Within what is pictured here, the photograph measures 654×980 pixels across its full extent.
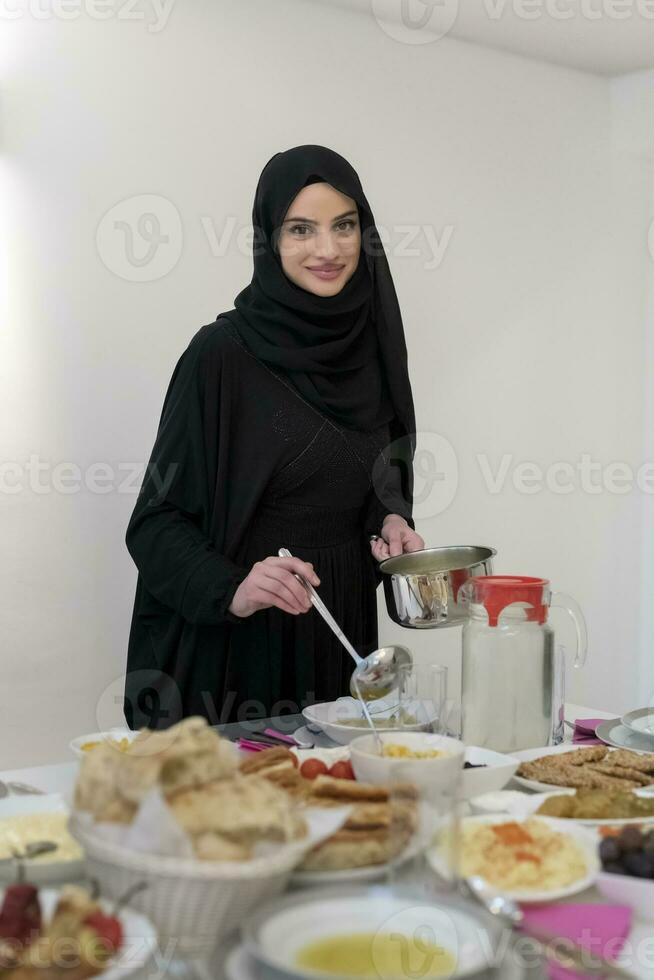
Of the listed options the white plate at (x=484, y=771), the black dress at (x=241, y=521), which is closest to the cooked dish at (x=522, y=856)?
the white plate at (x=484, y=771)

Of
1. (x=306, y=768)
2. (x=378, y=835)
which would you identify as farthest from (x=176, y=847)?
(x=306, y=768)

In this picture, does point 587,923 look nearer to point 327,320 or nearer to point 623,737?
point 623,737

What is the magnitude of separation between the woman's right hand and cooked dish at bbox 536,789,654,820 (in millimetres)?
536

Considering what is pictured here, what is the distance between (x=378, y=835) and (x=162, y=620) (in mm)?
1133

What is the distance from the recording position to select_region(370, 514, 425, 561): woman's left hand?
1826 millimetres

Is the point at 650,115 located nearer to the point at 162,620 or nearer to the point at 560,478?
the point at 560,478

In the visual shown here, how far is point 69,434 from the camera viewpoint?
276 cm

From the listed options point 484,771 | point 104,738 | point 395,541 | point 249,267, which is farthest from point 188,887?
point 249,267

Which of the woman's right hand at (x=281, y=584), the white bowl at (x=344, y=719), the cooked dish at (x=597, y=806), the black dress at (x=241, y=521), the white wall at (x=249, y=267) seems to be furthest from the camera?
the white wall at (x=249, y=267)

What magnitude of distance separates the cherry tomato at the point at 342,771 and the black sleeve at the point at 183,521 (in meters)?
0.61

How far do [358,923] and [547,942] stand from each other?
0.14m

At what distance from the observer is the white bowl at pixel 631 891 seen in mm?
878

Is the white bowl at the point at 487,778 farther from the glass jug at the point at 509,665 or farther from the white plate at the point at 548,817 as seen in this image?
the glass jug at the point at 509,665

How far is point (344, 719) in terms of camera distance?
145 centimetres
